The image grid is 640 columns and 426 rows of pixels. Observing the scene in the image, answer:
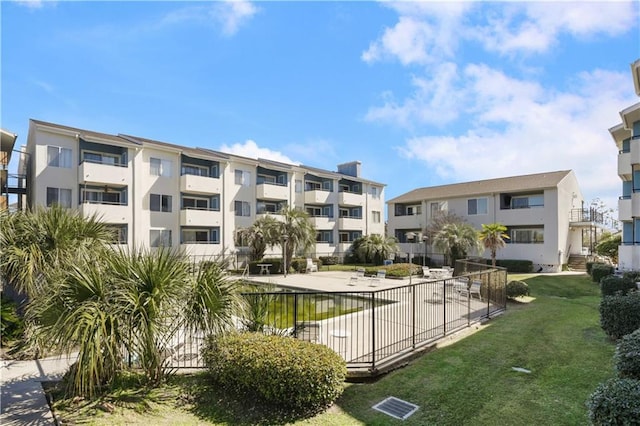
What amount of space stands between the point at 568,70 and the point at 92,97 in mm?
16344

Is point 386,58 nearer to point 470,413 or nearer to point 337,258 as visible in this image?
point 470,413

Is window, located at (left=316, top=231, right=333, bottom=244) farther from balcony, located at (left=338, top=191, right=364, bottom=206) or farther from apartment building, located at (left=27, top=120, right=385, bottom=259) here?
balcony, located at (left=338, top=191, right=364, bottom=206)

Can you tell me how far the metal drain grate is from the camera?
4.97 meters

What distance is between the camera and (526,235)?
101ft

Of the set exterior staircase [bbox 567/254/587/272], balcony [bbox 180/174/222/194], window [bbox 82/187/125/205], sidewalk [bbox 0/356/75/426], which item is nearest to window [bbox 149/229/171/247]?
window [bbox 82/187/125/205]

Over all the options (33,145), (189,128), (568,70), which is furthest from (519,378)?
(33,145)

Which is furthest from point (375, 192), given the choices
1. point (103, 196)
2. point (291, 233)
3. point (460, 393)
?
point (460, 393)

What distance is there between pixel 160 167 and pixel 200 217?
16.7 feet

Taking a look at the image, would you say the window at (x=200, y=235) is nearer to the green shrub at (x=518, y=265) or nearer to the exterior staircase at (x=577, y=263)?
the green shrub at (x=518, y=265)

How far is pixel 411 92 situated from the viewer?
13.4 meters

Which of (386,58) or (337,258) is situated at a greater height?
(386,58)

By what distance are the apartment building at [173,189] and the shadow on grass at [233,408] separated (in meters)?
12.9

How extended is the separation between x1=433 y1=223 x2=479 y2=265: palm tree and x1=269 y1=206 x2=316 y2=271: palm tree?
1102cm

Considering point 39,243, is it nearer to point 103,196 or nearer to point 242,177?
point 103,196
